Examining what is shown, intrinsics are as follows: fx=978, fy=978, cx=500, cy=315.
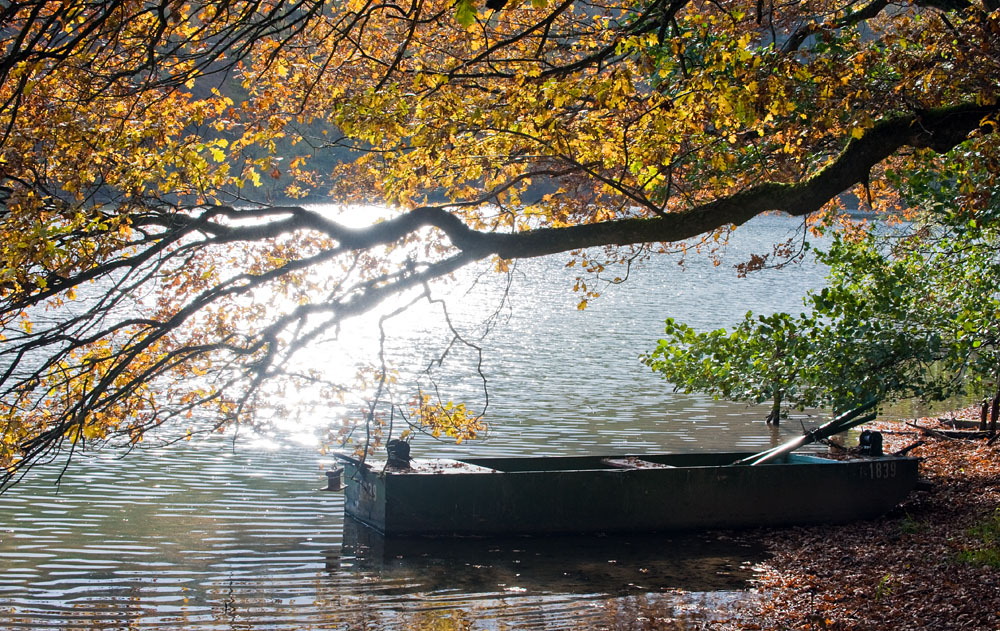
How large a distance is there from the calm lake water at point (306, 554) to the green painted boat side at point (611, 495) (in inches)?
11.1

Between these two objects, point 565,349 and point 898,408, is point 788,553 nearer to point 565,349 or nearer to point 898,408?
point 898,408

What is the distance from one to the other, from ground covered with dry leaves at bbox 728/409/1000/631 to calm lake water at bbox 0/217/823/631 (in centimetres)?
62

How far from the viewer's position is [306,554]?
11164mm

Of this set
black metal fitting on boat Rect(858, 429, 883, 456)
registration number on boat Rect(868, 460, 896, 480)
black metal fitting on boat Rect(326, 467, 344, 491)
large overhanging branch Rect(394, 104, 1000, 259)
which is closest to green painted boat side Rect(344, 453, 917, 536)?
registration number on boat Rect(868, 460, 896, 480)

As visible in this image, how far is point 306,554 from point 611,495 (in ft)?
12.4

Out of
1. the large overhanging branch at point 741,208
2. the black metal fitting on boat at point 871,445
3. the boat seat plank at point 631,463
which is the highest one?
the large overhanging branch at point 741,208

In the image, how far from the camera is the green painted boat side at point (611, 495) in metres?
11.6

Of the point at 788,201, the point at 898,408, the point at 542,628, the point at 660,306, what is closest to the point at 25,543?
the point at 542,628

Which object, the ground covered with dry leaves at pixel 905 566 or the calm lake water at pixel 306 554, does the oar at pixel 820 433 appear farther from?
the calm lake water at pixel 306 554

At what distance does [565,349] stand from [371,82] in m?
17.8

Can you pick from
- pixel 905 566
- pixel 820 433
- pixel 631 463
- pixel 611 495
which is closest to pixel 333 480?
pixel 611 495

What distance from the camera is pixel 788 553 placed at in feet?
37.5

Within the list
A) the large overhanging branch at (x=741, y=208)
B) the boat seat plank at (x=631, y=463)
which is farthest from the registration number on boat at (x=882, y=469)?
the large overhanging branch at (x=741, y=208)

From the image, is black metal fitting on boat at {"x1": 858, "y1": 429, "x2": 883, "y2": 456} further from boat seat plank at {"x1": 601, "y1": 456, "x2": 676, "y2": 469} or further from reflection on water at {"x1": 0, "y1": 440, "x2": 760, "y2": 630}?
reflection on water at {"x1": 0, "y1": 440, "x2": 760, "y2": 630}
